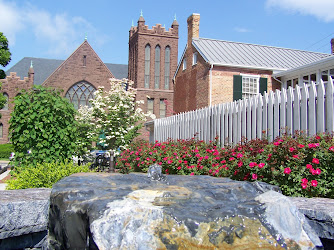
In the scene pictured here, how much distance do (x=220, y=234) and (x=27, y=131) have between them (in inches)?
216

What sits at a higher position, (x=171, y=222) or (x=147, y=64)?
(x=147, y=64)

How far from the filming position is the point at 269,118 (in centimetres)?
833

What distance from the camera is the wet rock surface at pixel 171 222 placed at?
8.20 ft

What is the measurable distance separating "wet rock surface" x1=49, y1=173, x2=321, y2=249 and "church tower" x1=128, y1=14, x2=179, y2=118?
32.9 m

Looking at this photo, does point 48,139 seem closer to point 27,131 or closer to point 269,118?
point 27,131

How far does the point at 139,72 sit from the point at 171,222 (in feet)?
116

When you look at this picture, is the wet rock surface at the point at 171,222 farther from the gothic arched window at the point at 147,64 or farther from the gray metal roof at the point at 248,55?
the gothic arched window at the point at 147,64

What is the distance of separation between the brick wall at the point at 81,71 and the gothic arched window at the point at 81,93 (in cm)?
50

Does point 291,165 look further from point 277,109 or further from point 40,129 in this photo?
point 40,129

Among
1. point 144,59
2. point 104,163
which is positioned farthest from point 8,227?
point 144,59

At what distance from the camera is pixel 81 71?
42000 millimetres

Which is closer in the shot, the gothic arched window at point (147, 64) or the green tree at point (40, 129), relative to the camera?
the green tree at point (40, 129)

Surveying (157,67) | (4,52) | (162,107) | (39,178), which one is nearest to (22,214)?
(39,178)

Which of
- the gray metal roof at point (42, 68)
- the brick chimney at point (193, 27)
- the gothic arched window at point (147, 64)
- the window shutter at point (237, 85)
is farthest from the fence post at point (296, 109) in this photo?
the gray metal roof at point (42, 68)
